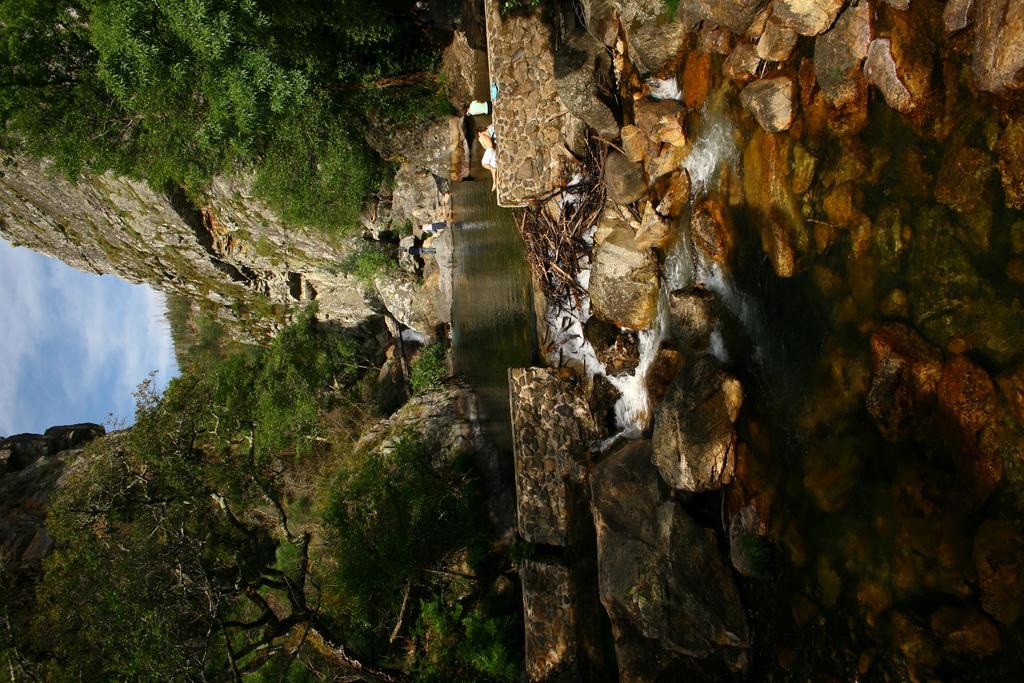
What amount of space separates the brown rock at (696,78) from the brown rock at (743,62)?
30 centimetres

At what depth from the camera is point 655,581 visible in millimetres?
5406

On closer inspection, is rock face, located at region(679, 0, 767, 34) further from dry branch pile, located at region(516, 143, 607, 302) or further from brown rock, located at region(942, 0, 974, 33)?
dry branch pile, located at region(516, 143, 607, 302)

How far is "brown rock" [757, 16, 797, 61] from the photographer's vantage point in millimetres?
4262

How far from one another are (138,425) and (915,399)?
35.9 feet

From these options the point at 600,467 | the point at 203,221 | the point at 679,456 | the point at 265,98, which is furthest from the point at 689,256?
the point at 203,221

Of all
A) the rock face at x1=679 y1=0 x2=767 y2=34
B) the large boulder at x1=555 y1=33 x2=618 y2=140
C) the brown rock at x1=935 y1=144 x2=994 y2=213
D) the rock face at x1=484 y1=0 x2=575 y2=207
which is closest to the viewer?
the brown rock at x1=935 y1=144 x2=994 y2=213

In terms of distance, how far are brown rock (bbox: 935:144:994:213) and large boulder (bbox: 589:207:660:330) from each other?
2.96 metres

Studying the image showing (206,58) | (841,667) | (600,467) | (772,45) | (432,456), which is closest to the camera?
(841,667)

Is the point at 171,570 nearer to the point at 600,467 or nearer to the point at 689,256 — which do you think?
the point at 600,467

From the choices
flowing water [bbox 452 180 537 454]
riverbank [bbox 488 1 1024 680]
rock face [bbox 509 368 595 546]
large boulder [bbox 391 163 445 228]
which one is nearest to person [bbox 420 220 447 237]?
large boulder [bbox 391 163 445 228]

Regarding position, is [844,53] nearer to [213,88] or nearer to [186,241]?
[213,88]

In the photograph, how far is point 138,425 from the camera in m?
10.3

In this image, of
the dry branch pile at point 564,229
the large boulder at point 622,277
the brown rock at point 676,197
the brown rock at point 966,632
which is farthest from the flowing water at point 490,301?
the brown rock at point 966,632

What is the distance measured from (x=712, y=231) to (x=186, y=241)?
982 cm
